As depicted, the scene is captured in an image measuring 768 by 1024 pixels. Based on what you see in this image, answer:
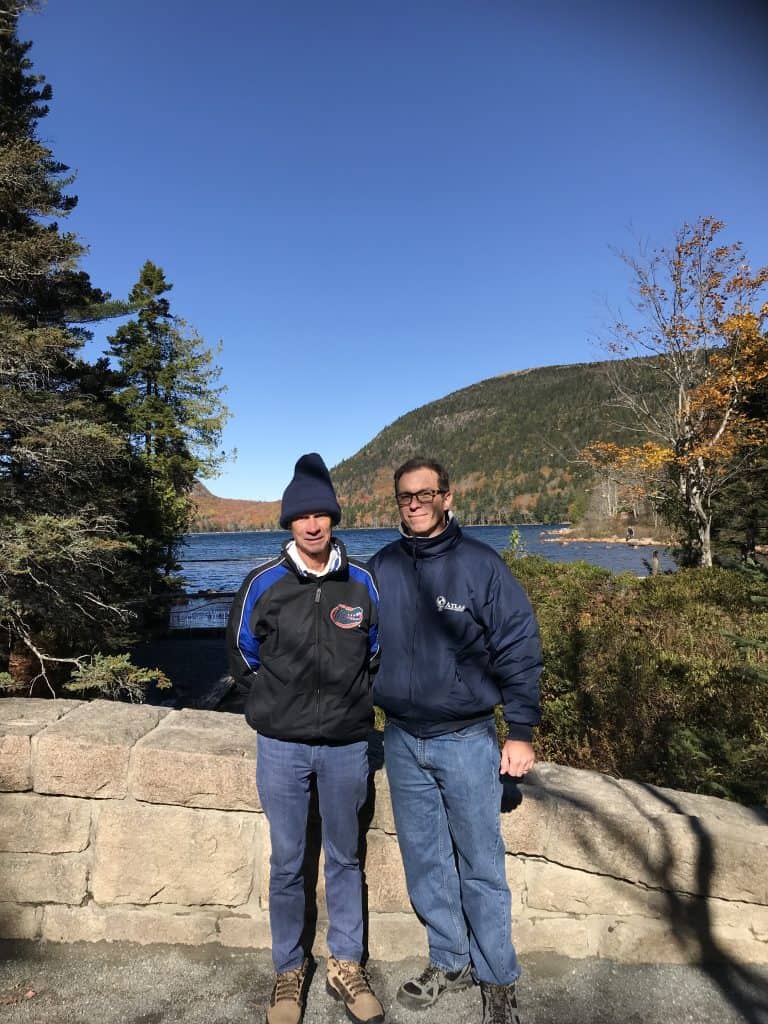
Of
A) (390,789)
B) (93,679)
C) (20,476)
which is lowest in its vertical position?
(93,679)

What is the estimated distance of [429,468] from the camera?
229 centimetres

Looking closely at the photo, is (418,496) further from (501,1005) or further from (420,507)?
(501,1005)

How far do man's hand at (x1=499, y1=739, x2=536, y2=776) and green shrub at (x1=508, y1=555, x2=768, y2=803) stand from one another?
1.27 m

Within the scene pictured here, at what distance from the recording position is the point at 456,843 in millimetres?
2154

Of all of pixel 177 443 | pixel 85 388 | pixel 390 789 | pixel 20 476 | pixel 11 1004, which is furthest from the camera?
pixel 177 443

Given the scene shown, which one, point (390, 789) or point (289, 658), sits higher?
point (289, 658)

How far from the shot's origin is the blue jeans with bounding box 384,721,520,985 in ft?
6.84

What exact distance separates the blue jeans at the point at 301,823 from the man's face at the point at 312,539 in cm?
68

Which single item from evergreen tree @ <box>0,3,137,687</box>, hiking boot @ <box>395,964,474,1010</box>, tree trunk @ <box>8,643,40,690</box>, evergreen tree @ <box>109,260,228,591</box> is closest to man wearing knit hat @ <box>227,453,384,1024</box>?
hiking boot @ <box>395,964,474,1010</box>

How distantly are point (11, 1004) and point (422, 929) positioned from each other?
151 centimetres

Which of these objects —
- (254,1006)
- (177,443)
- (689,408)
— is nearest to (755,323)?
(689,408)

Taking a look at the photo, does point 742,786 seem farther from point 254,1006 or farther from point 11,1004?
point 11,1004

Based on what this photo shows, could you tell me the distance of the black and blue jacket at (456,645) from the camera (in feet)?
6.79

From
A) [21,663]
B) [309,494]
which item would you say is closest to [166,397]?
[21,663]
